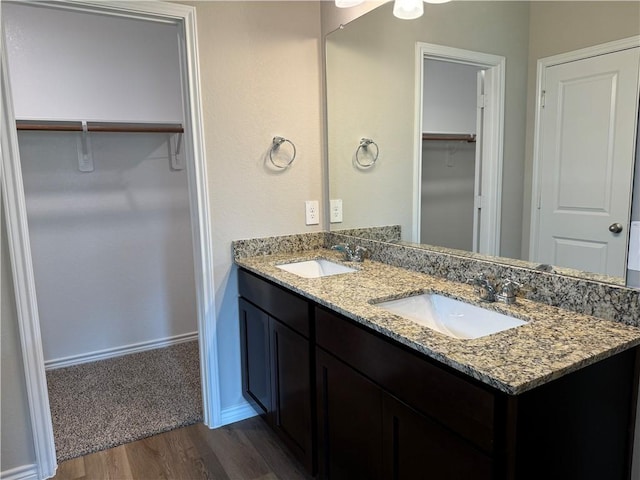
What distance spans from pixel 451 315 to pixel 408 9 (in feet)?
4.29

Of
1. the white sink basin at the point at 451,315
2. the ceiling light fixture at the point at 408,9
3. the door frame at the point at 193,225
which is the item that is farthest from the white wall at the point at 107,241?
the white sink basin at the point at 451,315

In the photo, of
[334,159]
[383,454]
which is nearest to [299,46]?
[334,159]

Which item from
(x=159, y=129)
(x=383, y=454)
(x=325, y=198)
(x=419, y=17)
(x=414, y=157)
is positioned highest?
(x=419, y=17)

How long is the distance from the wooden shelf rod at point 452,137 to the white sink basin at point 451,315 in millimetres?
645

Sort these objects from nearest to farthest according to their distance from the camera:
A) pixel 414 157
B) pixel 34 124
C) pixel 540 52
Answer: pixel 540 52 → pixel 414 157 → pixel 34 124

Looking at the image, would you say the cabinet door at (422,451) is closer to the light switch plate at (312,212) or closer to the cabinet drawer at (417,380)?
the cabinet drawer at (417,380)

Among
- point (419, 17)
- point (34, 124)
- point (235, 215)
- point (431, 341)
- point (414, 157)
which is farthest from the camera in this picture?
point (34, 124)

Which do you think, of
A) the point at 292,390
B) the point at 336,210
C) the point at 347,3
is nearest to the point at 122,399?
the point at 292,390

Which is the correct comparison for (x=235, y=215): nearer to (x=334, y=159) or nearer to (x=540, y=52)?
(x=334, y=159)

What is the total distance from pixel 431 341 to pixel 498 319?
1.18 feet

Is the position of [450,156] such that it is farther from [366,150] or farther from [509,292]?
[509,292]

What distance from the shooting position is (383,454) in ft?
4.22

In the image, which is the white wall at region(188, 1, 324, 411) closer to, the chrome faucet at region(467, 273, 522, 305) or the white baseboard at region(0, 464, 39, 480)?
the white baseboard at region(0, 464, 39, 480)

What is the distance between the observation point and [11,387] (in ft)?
6.08
